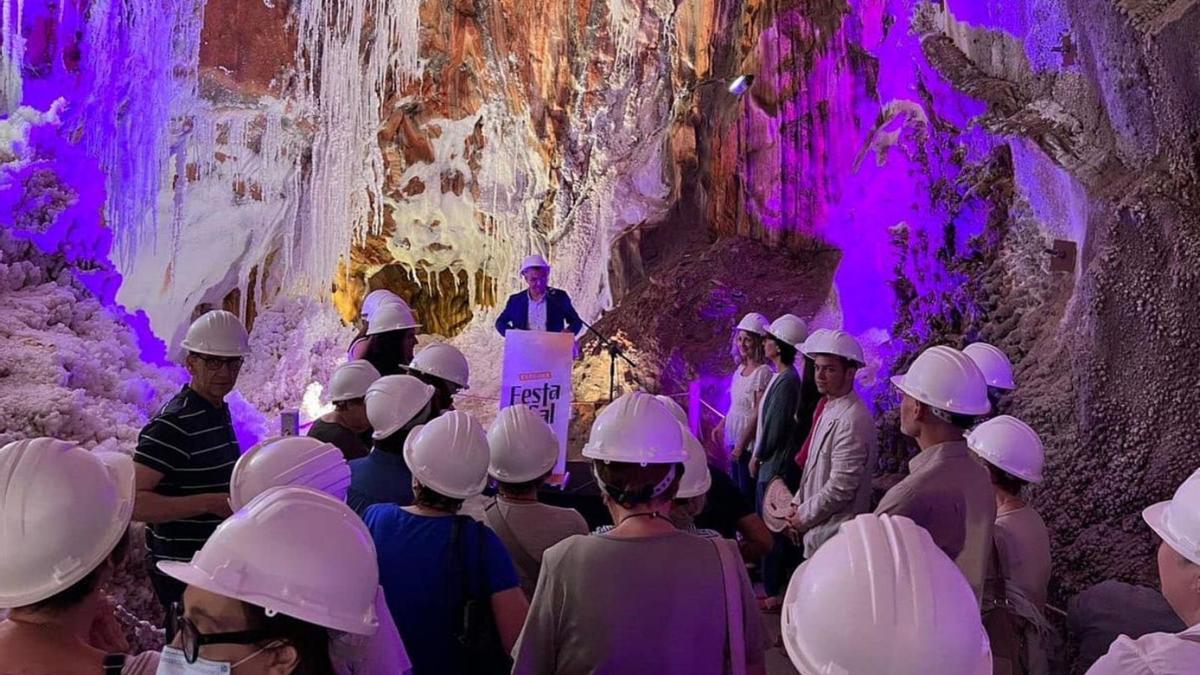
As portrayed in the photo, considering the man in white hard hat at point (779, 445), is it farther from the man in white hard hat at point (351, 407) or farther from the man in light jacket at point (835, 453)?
the man in white hard hat at point (351, 407)

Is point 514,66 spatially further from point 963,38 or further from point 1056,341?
point 1056,341

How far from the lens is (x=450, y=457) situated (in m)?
2.46

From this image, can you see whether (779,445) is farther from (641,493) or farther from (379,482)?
(641,493)

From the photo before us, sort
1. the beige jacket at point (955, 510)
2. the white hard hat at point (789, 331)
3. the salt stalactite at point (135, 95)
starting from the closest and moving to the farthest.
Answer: the beige jacket at point (955, 510), the white hard hat at point (789, 331), the salt stalactite at point (135, 95)

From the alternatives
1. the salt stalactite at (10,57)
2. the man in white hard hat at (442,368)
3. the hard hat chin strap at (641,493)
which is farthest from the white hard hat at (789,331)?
the salt stalactite at (10,57)

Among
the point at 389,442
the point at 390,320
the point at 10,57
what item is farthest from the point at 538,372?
the point at 10,57

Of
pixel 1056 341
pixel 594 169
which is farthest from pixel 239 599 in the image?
pixel 594 169

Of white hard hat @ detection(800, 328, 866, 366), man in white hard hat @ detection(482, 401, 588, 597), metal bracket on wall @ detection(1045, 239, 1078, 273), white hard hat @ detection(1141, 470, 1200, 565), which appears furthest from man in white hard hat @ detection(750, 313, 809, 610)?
white hard hat @ detection(1141, 470, 1200, 565)

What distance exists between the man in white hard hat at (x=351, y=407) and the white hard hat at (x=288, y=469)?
127 centimetres

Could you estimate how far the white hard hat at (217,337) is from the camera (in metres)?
3.51

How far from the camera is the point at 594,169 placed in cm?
1188

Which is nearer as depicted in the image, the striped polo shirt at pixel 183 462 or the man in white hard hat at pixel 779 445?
the striped polo shirt at pixel 183 462

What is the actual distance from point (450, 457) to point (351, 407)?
1.53 metres

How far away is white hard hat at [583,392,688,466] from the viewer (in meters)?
2.32
